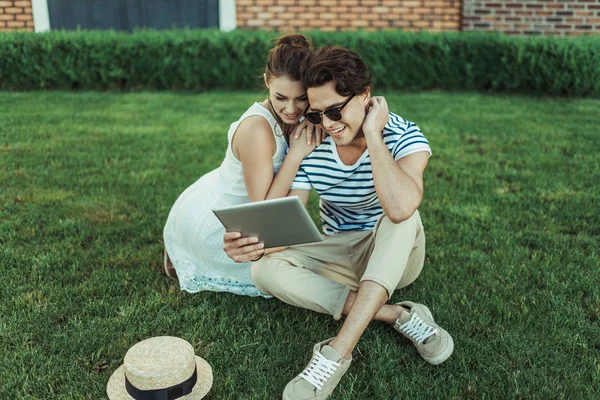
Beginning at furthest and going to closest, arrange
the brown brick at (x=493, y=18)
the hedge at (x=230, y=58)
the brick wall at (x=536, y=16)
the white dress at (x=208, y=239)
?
the brown brick at (x=493, y=18), the brick wall at (x=536, y=16), the hedge at (x=230, y=58), the white dress at (x=208, y=239)

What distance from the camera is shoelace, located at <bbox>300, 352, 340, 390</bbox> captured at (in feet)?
8.04

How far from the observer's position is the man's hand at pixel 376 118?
280 cm

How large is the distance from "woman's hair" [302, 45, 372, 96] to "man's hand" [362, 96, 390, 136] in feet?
0.45

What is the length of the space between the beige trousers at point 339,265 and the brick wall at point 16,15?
817cm

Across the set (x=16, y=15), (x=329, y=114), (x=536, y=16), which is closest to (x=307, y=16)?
(x=536, y=16)

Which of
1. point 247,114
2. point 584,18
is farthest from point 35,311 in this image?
point 584,18

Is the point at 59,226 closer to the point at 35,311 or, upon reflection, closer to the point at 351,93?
the point at 35,311

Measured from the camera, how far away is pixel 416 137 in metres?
2.88

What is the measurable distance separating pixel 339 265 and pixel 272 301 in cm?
43

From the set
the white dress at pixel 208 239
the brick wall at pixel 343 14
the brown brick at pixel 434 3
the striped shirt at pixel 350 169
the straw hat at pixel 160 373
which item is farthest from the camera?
the brown brick at pixel 434 3

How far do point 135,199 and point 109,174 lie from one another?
0.69 meters

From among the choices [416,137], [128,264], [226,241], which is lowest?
[128,264]

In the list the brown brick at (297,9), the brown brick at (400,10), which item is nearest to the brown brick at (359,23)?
the brown brick at (400,10)

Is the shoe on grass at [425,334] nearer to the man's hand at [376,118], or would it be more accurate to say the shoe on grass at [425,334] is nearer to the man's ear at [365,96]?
the man's hand at [376,118]
